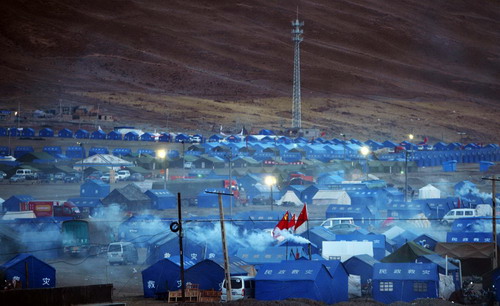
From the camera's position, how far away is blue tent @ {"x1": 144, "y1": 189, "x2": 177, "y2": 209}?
33344 mm

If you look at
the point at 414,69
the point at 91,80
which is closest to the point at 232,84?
the point at 91,80

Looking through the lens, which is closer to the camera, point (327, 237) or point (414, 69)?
point (327, 237)

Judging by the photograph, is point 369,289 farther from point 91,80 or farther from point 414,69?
point 414,69

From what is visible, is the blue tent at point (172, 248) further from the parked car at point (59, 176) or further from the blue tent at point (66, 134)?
the blue tent at point (66, 134)

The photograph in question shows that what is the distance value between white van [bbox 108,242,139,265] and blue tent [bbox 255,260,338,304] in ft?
20.5

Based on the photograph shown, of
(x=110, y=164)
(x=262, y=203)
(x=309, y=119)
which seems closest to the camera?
(x=262, y=203)

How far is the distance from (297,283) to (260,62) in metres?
110

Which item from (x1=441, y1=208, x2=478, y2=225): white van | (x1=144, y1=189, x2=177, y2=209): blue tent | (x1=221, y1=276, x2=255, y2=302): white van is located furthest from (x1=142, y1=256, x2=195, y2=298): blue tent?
(x1=144, y1=189, x2=177, y2=209): blue tent

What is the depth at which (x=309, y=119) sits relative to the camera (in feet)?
291

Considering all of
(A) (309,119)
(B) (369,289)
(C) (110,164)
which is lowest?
(B) (369,289)

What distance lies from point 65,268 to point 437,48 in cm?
13237

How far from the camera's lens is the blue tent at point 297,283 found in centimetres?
1762

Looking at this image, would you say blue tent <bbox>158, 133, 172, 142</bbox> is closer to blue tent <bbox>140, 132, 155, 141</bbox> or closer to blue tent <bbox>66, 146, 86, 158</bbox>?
blue tent <bbox>140, 132, 155, 141</bbox>

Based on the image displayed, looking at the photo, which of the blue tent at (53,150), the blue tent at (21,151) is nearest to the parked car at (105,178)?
the blue tent at (53,150)
